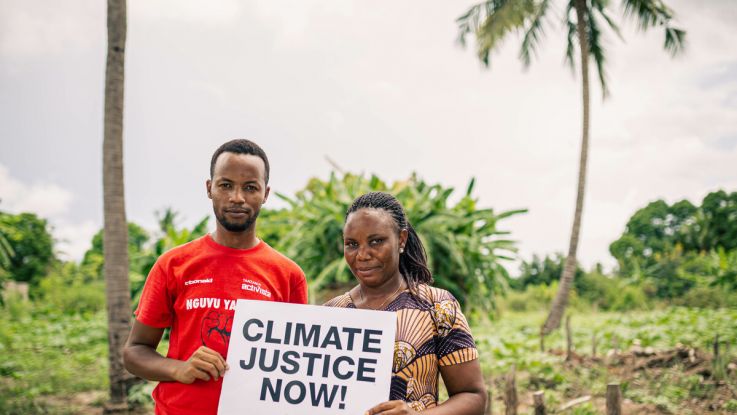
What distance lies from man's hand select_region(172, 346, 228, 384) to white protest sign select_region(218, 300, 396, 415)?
72mm

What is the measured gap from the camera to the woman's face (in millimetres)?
1688

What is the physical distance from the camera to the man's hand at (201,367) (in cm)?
170

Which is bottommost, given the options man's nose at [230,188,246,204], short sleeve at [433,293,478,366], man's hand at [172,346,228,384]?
man's hand at [172,346,228,384]

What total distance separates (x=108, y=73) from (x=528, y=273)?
840 inches

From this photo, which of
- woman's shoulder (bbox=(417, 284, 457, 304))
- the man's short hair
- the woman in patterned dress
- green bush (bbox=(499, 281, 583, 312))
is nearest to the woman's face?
the woman in patterned dress

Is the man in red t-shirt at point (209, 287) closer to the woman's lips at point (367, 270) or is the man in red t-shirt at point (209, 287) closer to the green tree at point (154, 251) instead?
the woman's lips at point (367, 270)

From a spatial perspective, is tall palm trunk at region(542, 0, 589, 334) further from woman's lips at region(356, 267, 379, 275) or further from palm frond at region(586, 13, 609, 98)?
woman's lips at region(356, 267, 379, 275)

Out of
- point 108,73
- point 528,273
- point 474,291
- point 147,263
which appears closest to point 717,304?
point 474,291

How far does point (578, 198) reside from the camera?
11.2 meters

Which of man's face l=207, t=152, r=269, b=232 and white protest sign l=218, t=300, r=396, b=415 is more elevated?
man's face l=207, t=152, r=269, b=232

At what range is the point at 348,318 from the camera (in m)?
1.73

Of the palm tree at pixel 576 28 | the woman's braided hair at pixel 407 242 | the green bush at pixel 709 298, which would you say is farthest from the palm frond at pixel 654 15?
the woman's braided hair at pixel 407 242

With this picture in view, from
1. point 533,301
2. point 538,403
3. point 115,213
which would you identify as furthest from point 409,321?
point 533,301

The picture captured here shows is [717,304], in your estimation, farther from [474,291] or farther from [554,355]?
[474,291]
